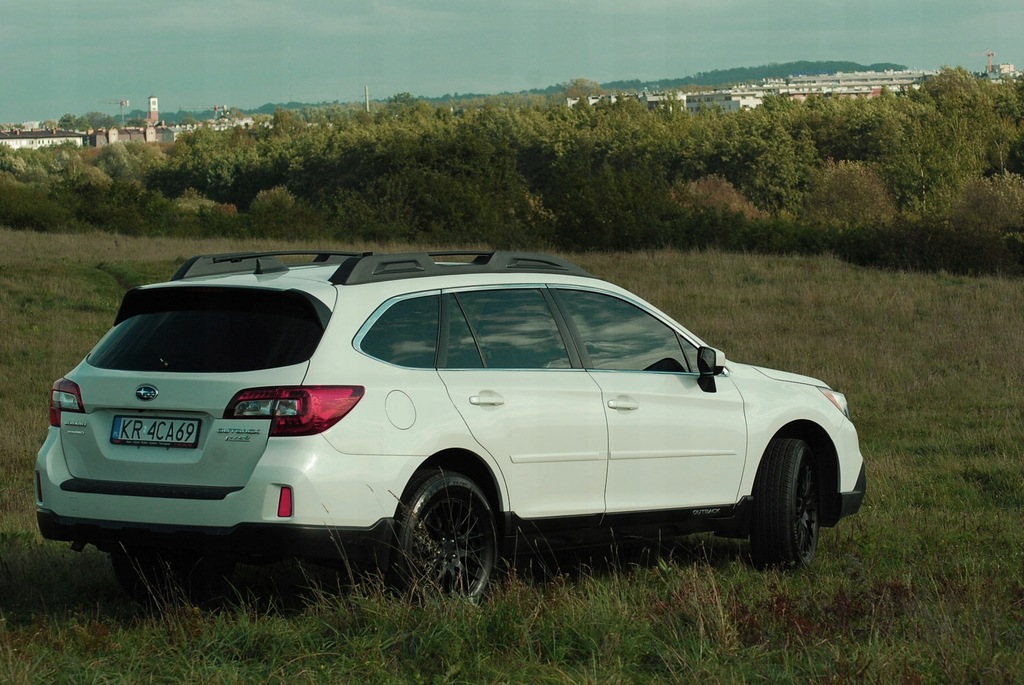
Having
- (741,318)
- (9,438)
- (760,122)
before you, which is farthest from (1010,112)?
(9,438)

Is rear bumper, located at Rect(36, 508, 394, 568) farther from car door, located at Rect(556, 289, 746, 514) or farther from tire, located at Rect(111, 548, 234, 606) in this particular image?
car door, located at Rect(556, 289, 746, 514)

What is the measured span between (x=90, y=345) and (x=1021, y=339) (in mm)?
16173

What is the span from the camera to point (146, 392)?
5711 mm

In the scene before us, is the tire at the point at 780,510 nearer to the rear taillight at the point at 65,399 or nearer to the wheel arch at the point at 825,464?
the wheel arch at the point at 825,464

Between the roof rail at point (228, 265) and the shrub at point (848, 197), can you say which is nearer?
the roof rail at point (228, 265)

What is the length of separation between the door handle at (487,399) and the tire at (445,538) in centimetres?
35

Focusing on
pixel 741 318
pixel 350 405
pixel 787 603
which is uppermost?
pixel 350 405

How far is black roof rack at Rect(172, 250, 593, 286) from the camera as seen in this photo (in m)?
6.09

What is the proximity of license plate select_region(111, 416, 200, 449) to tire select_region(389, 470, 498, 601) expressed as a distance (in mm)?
959

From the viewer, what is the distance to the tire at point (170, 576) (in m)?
6.58

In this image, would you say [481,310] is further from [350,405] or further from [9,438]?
[9,438]

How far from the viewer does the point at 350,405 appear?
5512mm

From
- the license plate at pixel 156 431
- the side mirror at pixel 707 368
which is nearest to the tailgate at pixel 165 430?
the license plate at pixel 156 431

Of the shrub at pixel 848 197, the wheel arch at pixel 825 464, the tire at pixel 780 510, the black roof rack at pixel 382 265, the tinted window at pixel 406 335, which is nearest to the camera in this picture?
the tinted window at pixel 406 335
